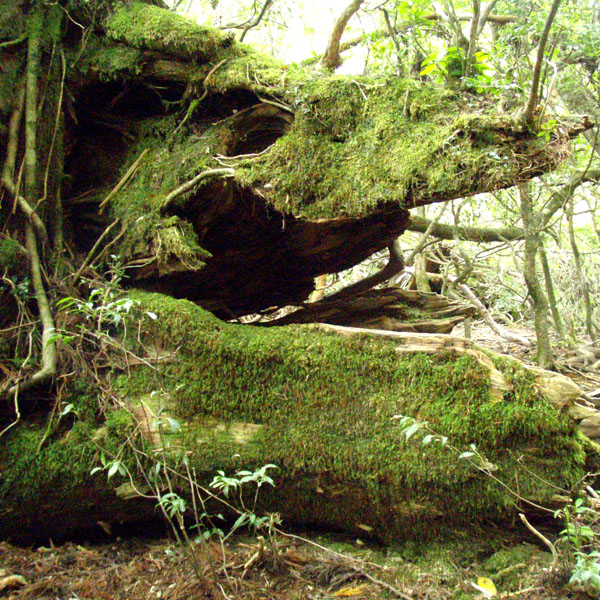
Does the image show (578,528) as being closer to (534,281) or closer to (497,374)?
(497,374)

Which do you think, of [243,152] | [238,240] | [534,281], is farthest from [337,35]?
[534,281]

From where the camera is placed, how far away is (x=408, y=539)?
2672mm

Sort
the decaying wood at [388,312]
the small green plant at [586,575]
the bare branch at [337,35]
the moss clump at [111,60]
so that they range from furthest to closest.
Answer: the bare branch at [337,35] → the decaying wood at [388,312] → the moss clump at [111,60] → the small green plant at [586,575]

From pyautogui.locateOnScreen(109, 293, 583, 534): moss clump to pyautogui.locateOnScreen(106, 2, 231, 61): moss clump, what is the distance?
2.01 metres

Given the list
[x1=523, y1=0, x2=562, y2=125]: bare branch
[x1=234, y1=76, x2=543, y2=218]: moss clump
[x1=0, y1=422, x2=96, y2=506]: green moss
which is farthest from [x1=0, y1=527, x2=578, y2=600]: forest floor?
[x1=523, y1=0, x2=562, y2=125]: bare branch

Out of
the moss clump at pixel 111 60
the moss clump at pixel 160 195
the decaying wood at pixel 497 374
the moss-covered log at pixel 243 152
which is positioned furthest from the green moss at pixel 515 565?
the moss clump at pixel 111 60

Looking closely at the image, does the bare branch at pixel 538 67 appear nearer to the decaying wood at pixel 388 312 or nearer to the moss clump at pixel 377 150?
the moss clump at pixel 377 150

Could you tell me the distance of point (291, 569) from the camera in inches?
96.1

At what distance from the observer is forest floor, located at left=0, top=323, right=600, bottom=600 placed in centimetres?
225

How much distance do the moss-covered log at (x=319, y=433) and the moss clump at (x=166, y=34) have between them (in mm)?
2048

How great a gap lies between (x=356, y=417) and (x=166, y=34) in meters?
3.08

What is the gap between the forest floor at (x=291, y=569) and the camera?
225 cm

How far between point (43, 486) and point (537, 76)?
367 centimetres

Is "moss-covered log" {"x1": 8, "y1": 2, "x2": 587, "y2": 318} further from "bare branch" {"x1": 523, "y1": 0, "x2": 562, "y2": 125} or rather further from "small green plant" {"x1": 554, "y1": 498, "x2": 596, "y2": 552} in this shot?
"small green plant" {"x1": 554, "y1": 498, "x2": 596, "y2": 552}
